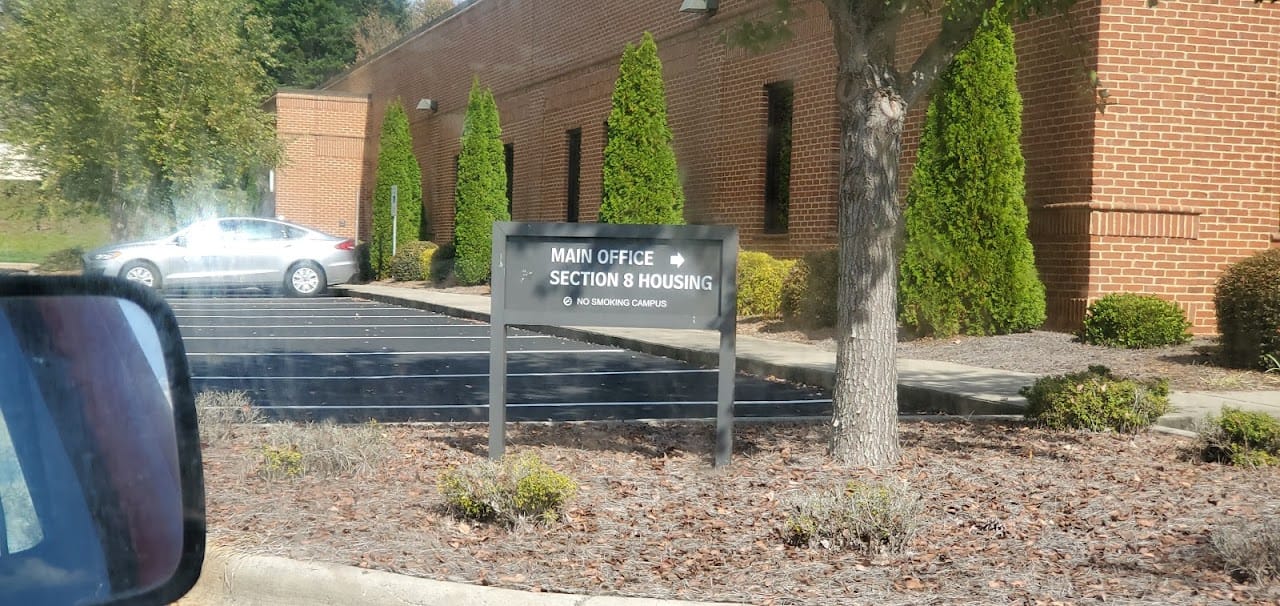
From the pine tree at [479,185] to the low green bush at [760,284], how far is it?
415 inches

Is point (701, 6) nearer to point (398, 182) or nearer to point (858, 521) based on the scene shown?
point (398, 182)

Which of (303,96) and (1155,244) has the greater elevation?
(303,96)

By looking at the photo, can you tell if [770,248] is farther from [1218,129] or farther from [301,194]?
[301,194]

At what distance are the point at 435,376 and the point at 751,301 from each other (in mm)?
6307

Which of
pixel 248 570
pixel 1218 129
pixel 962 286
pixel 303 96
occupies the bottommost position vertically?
pixel 248 570

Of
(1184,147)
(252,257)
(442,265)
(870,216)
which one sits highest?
(1184,147)

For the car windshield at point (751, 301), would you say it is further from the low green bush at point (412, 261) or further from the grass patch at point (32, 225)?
the low green bush at point (412, 261)

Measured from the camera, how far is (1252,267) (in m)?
10.9

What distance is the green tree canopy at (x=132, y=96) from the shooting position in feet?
29.4

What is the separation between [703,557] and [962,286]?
8859 mm

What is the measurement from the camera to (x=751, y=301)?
17.1m

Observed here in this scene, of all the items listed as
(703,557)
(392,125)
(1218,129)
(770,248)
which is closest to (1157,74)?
(1218,129)

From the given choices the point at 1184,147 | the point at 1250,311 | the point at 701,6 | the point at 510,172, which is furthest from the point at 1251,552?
the point at 510,172

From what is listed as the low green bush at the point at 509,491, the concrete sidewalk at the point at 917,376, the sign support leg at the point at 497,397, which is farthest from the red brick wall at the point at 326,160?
the low green bush at the point at 509,491
